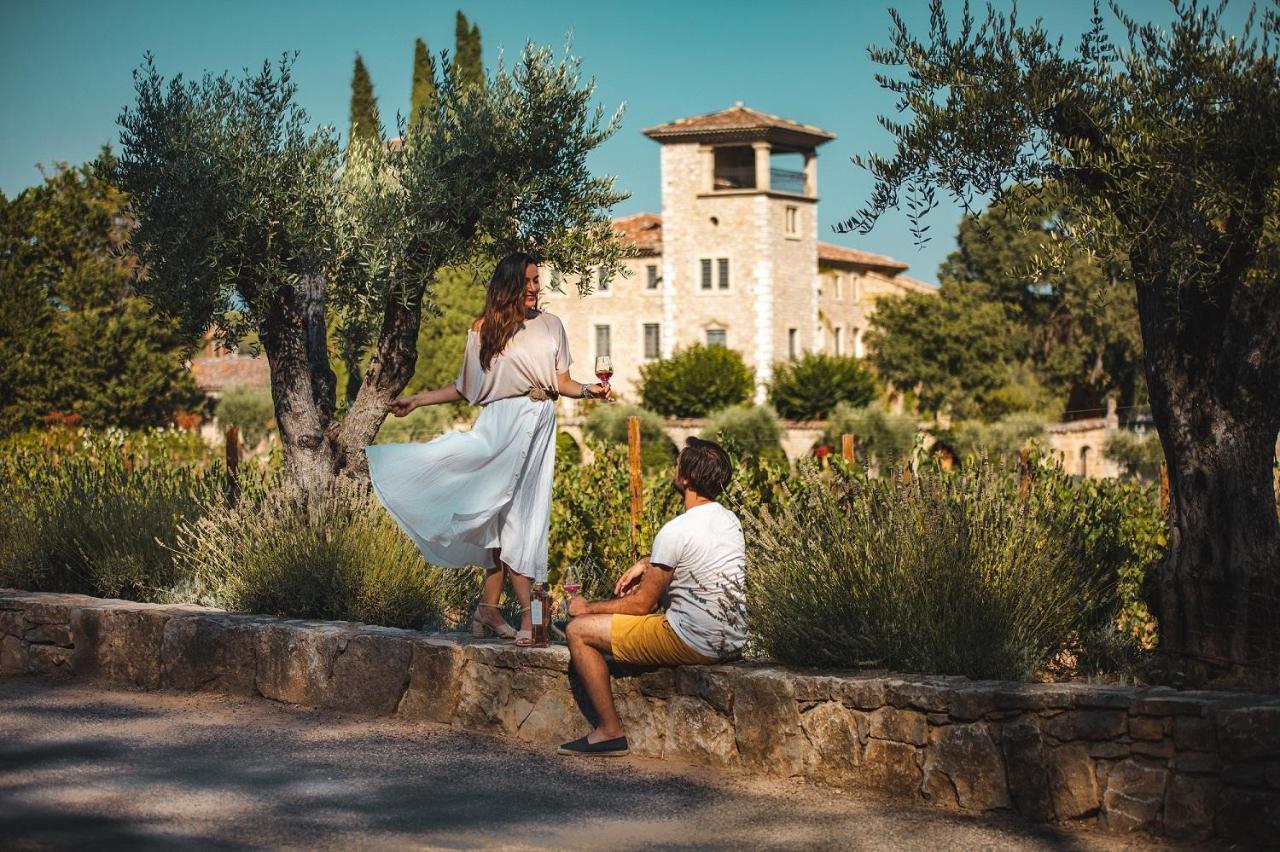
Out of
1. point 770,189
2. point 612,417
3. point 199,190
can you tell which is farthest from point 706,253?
point 199,190

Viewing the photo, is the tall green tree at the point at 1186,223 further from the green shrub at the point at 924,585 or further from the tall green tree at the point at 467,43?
the tall green tree at the point at 467,43

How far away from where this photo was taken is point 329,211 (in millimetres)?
9406

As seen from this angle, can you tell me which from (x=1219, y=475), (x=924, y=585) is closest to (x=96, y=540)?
(x=924, y=585)

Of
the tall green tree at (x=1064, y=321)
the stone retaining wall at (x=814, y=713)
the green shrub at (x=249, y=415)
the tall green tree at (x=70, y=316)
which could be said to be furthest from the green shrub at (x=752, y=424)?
the stone retaining wall at (x=814, y=713)

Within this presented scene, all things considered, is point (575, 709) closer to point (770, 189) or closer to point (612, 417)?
point (612, 417)

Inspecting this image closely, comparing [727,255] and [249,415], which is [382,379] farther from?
[727,255]

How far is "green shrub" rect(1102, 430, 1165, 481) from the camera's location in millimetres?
47250

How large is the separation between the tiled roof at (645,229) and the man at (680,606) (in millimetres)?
55329

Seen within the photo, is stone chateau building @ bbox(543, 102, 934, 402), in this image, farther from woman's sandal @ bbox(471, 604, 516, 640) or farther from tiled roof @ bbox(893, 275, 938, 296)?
woman's sandal @ bbox(471, 604, 516, 640)

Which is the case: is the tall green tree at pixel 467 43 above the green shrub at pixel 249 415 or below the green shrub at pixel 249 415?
above

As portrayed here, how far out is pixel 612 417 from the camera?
50625 millimetres

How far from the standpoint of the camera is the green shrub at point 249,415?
53.1 metres

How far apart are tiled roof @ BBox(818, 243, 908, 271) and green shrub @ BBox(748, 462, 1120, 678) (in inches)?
2396

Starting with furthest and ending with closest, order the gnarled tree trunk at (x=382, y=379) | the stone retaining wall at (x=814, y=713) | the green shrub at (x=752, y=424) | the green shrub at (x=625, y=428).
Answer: the green shrub at (x=752, y=424) < the green shrub at (x=625, y=428) < the gnarled tree trunk at (x=382, y=379) < the stone retaining wall at (x=814, y=713)
